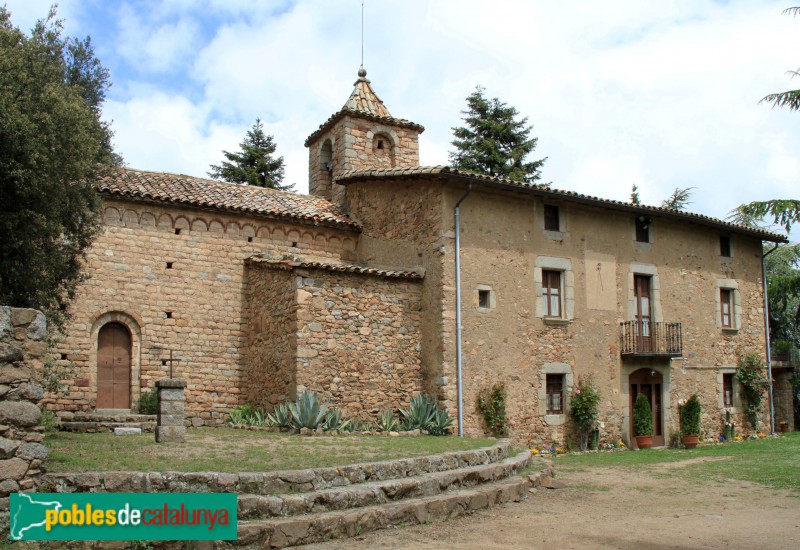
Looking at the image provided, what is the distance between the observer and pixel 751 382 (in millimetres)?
21266

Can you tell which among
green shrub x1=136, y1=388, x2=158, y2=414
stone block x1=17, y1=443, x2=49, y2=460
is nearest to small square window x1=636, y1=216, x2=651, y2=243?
green shrub x1=136, y1=388, x2=158, y2=414

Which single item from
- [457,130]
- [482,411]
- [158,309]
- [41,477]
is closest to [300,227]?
[158,309]

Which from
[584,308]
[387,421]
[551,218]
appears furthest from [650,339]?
[387,421]

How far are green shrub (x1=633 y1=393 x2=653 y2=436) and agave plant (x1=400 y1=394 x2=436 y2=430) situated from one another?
592cm

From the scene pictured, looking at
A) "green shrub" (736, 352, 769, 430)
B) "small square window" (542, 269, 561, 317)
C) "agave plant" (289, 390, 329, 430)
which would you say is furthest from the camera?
"green shrub" (736, 352, 769, 430)

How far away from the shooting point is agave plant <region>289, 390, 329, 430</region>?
13969 mm

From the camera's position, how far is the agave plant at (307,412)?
45.8ft

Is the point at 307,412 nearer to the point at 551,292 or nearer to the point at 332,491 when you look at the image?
the point at 332,491

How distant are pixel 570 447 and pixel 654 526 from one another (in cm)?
873

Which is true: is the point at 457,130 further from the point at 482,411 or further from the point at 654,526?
the point at 654,526

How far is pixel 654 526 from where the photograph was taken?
8.86 metres

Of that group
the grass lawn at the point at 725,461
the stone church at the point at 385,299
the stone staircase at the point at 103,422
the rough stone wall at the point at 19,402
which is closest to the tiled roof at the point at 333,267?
the stone church at the point at 385,299

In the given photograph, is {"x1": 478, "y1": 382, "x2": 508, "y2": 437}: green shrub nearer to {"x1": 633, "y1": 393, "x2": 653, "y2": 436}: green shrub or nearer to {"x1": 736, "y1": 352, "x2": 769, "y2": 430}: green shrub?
{"x1": 633, "y1": 393, "x2": 653, "y2": 436}: green shrub

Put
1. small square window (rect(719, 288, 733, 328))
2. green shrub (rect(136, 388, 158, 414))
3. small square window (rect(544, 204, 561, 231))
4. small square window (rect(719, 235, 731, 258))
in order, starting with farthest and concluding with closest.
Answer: small square window (rect(719, 235, 731, 258))
small square window (rect(719, 288, 733, 328))
small square window (rect(544, 204, 561, 231))
green shrub (rect(136, 388, 158, 414))
